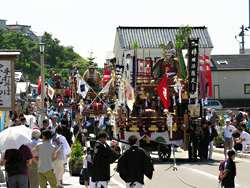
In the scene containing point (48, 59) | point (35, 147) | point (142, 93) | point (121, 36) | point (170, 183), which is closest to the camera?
point (35, 147)

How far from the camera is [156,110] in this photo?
24.8m

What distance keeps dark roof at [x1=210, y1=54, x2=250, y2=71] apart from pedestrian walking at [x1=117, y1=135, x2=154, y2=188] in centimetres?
4854

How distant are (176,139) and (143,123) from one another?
1471 millimetres

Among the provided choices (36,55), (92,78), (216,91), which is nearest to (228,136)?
(92,78)

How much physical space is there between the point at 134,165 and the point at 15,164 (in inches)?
88.8

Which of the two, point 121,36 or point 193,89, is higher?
point 121,36

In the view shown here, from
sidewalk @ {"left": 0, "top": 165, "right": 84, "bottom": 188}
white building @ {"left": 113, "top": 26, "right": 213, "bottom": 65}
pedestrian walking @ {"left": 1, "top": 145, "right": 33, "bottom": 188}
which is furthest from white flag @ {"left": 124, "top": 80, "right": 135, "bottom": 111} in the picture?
white building @ {"left": 113, "top": 26, "right": 213, "bottom": 65}

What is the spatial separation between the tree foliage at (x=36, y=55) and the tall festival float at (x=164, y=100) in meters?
89.7

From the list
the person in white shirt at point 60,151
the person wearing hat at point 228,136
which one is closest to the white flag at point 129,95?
the person wearing hat at point 228,136

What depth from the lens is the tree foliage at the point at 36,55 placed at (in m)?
124

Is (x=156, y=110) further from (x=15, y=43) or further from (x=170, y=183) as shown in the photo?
(x=15, y=43)

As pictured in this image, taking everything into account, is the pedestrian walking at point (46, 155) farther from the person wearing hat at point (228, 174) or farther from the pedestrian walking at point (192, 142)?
the pedestrian walking at point (192, 142)

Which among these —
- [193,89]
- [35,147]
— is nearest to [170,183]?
[35,147]

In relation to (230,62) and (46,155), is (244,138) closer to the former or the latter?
Result: (46,155)
